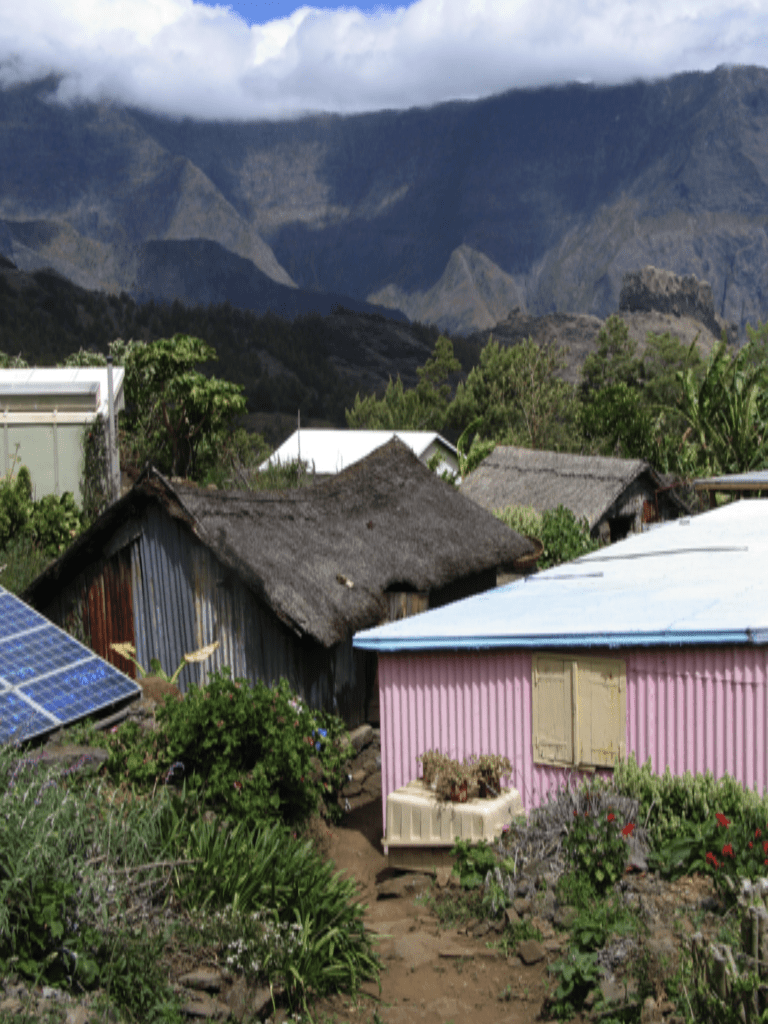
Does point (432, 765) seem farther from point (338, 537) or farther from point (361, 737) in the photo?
point (338, 537)

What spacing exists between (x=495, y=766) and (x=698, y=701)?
2237mm

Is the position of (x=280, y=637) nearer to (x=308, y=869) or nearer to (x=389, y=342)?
(x=308, y=869)

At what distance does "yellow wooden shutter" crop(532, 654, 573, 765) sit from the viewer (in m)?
11.5

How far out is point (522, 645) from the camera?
38.5 ft

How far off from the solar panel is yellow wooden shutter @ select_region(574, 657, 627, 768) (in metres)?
5.04

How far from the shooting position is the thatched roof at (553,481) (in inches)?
1252

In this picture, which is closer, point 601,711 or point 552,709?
point 601,711

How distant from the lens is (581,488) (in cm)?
3225

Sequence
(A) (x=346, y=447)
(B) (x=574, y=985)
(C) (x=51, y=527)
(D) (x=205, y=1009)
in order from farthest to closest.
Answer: (A) (x=346, y=447) < (C) (x=51, y=527) < (B) (x=574, y=985) < (D) (x=205, y=1009)

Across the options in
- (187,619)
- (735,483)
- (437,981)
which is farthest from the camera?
(735,483)

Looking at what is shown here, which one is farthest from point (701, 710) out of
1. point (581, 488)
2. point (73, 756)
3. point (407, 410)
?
point (407, 410)

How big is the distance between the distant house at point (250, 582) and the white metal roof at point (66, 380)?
8329mm

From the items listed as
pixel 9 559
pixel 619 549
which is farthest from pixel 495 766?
pixel 9 559

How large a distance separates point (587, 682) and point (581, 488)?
21307 mm
